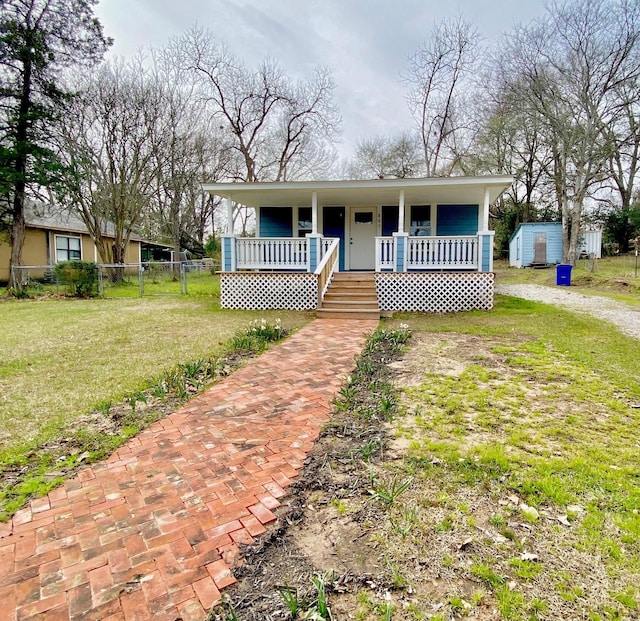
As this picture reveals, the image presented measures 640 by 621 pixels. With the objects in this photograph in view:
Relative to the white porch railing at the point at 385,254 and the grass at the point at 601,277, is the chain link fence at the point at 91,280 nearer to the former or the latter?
the white porch railing at the point at 385,254

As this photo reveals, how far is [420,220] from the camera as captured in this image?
40.6 feet

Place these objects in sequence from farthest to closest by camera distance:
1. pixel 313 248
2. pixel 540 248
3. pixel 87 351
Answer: pixel 540 248 < pixel 313 248 < pixel 87 351

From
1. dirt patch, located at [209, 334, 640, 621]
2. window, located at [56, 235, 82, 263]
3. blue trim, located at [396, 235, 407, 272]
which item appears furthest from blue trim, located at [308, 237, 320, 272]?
window, located at [56, 235, 82, 263]

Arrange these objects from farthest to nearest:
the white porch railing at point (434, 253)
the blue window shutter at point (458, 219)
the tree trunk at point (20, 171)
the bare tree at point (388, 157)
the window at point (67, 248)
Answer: the bare tree at point (388, 157) < the window at point (67, 248) < the tree trunk at point (20, 171) < the blue window shutter at point (458, 219) < the white porch railing at point (434, 253)

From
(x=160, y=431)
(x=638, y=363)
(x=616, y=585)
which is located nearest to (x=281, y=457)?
(x=160, y=431)

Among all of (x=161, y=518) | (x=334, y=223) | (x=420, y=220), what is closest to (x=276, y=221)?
(x=334, y=223)

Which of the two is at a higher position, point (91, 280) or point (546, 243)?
point (546, 243)

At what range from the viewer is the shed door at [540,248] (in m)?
19.9

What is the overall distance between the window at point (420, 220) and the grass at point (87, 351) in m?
5.14

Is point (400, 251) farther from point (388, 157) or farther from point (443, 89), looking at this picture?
point (388, 157)

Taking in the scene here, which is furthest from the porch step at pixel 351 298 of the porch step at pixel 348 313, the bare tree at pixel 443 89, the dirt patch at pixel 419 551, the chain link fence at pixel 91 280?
the bare tree at pixel 443 89

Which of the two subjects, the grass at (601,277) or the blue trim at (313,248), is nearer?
the blue trim at (313,248)

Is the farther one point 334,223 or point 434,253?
point 334,223

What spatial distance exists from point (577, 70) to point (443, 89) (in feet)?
25.7
